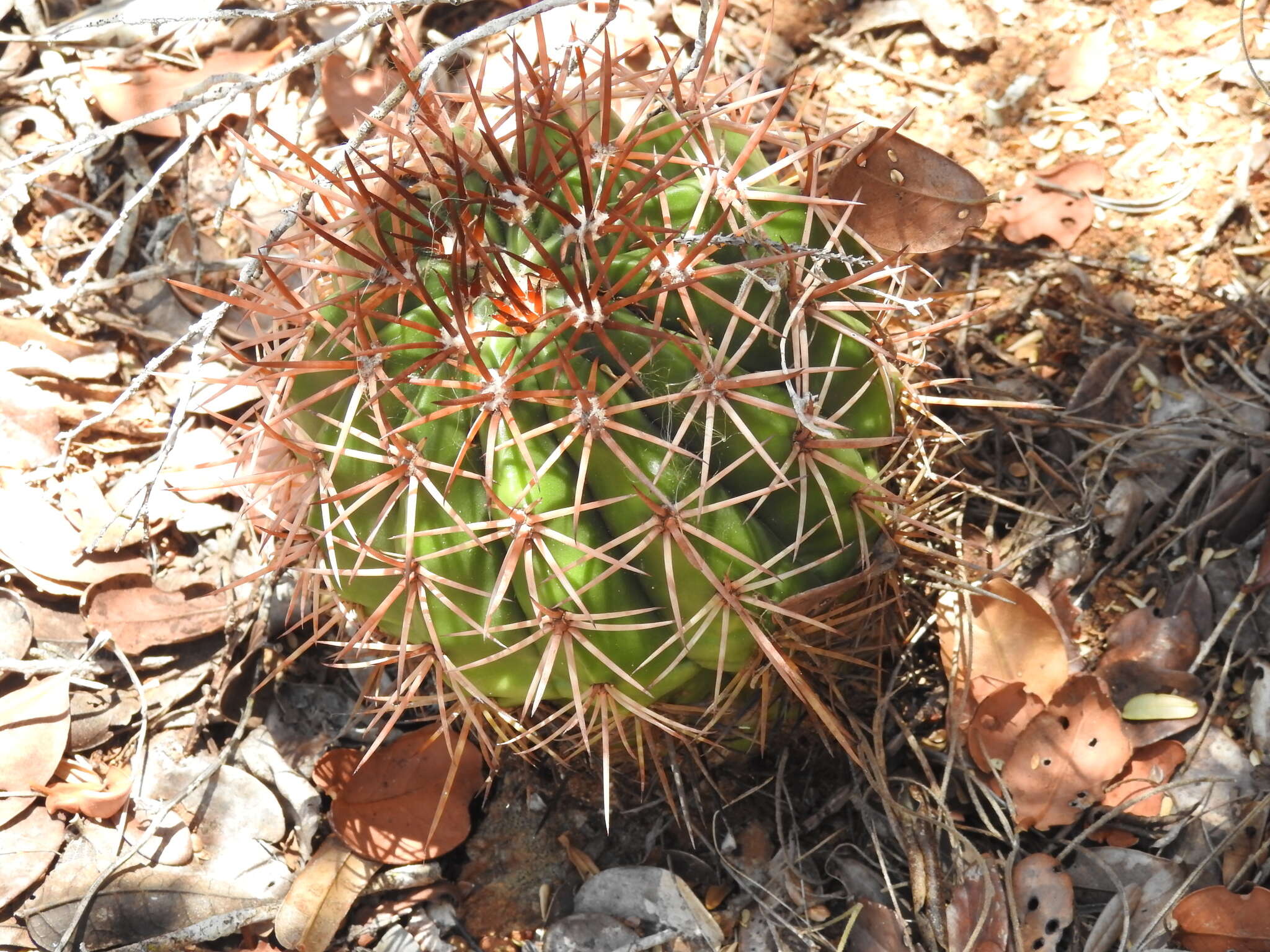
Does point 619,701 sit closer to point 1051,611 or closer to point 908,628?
point 908,628

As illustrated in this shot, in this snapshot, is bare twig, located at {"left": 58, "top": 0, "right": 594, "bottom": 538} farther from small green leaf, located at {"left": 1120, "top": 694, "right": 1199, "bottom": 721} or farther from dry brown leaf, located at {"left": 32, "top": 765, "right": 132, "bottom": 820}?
small green leaf, located at {"left": 1120, "top": 694, "right": 1199, "bottom": 721}

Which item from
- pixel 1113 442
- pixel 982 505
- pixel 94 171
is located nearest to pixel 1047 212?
pixel 1113 442

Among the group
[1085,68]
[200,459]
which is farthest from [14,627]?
[1085,68]

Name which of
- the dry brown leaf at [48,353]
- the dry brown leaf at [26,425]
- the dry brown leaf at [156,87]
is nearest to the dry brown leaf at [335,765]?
the dry brown leaf at [26,425]

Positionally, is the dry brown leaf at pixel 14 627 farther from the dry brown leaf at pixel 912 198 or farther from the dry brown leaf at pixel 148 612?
the dry brown leaf at pixel 912 198

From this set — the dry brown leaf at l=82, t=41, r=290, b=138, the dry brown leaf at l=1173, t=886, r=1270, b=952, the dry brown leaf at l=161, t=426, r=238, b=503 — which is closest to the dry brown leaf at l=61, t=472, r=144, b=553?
the dry brown leaf at l=161, t=426, r=238, b=503

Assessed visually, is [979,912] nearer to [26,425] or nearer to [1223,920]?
[1223,920]
